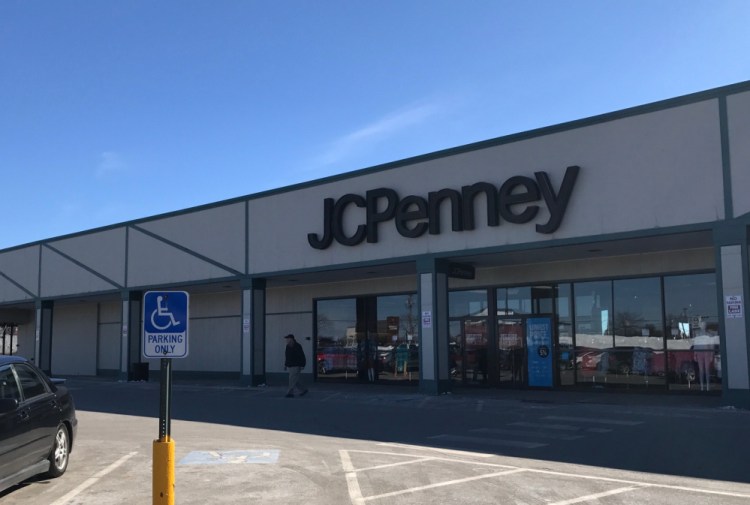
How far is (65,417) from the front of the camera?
9.09 m

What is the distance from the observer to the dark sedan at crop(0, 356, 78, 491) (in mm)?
7375

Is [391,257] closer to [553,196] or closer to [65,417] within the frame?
[553,196]

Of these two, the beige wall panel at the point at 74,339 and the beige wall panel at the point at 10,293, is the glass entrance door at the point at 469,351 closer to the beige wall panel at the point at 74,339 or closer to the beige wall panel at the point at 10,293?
the beige wall panel at the point at 74,339

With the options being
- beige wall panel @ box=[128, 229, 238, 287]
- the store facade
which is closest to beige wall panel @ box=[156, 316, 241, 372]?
the store facade

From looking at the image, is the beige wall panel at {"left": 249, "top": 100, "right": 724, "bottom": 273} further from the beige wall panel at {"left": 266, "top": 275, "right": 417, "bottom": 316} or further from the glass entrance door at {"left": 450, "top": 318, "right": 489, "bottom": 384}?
the glass entrance door at {"left": 450, "top": 318, "right": 489, "bottom": 384}

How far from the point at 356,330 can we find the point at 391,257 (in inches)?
229

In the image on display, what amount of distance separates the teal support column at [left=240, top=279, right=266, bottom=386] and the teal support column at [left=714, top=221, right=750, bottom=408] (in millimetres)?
14299

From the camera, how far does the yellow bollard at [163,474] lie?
A: 5953mm

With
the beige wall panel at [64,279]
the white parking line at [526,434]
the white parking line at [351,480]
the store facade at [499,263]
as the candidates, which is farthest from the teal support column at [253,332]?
the white parking line at [351,480]

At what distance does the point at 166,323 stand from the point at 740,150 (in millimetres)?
12891

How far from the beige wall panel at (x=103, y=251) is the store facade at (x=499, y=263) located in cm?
10

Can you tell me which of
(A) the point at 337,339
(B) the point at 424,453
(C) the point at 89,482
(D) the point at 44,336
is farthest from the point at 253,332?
(C) the point at 89,482

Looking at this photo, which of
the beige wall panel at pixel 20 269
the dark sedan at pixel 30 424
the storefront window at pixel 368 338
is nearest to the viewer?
the dark sedan at pixel 30 424

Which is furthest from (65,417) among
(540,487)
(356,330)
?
(356,330)
